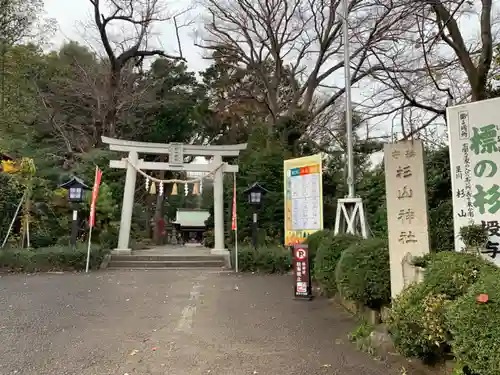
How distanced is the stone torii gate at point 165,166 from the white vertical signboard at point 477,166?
10.1 meters

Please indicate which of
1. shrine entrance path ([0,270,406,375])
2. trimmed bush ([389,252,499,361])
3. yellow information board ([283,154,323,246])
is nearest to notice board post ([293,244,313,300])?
shrine entrance path ([0,270,406,375])

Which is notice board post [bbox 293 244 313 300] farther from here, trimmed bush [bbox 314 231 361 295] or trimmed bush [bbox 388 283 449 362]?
trimmed bush [bbox 388 283 449 362]

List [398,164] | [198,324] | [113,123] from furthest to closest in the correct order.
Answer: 1. [113,123]
2. [198,324]
3. [398,164]

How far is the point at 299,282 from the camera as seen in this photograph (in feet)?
24.8

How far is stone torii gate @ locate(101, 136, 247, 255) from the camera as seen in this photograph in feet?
47.9

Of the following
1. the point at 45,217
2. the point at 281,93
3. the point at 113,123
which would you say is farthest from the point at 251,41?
the point at 45,217

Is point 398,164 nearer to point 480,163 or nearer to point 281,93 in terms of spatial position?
point 480,163

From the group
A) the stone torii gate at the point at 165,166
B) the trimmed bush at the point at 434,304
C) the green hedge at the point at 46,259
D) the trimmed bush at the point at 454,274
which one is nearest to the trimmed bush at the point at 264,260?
the stone torii gate at the point at 165,166

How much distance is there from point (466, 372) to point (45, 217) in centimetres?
1479

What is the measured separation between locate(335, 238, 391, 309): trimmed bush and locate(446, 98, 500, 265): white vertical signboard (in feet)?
2.87

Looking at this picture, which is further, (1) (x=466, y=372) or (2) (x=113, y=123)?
(2) (x=113, y=123)

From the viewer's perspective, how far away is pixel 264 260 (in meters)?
12.0

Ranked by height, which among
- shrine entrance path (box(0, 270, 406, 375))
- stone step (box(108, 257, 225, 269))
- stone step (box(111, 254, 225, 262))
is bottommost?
shrine entrance path (box(0, 270, 406, 375))

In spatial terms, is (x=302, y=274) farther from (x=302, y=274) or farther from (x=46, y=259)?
(x=46, y=259)
